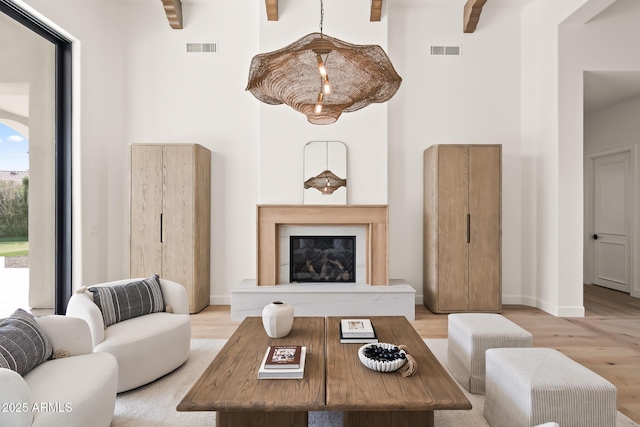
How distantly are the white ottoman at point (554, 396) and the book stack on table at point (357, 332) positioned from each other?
2.47 feet

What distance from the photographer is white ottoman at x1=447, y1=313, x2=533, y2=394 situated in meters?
2.25

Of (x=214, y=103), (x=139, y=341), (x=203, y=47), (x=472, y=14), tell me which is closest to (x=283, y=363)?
(x=139, y=341)

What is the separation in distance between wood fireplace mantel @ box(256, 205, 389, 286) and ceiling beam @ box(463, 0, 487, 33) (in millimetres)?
2627

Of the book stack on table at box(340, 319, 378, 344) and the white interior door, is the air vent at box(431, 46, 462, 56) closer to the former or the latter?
the white interior door

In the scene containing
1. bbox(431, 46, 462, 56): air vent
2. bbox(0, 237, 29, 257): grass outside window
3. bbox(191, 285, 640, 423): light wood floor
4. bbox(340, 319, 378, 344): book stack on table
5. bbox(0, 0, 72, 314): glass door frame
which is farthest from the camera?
bbox(431, 46, 462, 56): air vent

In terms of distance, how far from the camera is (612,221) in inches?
211

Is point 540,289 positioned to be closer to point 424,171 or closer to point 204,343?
point 424,171

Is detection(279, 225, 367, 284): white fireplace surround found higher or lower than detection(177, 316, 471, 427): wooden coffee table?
higher

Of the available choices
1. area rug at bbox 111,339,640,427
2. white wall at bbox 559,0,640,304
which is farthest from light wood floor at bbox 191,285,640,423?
area rug at bbox 111,339,640,427

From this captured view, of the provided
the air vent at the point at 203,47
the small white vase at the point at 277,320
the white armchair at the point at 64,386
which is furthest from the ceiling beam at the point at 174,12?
the small white vase at the point at 277,320

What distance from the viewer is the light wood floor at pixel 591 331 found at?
2.58 meters

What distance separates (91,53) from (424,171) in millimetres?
4288

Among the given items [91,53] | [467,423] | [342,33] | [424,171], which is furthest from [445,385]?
[91,53]

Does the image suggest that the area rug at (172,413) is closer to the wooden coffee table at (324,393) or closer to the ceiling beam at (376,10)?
the wooden coffee table at (324,393)
